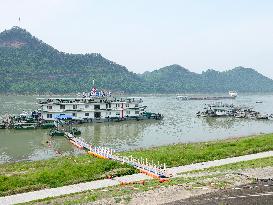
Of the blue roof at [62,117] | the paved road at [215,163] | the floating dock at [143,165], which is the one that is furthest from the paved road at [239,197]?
the blue roof at [62,117]

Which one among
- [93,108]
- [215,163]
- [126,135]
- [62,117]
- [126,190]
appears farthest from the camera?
[93,108]

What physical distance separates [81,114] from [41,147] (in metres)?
25.0

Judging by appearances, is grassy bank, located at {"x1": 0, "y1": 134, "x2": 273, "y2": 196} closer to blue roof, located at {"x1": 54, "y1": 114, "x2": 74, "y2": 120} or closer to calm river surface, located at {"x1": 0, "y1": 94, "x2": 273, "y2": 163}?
calm river surface, located at {"x1": 0, "y1": 94, "x2": 273, "y2": 163}

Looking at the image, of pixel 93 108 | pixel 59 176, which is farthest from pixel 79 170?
pixel 93 108

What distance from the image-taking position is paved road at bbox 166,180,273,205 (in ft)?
76.7

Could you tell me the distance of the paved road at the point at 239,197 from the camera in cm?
2338

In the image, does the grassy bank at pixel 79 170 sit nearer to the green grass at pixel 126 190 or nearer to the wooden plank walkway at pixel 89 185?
the wooden plank walkway at pixel 89 185

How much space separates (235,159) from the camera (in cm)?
3703

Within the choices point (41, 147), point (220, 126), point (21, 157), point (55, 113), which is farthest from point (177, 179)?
point (220, 126)

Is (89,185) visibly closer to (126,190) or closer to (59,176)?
(59,176)

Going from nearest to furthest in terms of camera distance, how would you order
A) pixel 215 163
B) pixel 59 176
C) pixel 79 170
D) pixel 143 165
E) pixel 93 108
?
pixel 59 176 → pixel 79 170 → pixel 143 165 → pixel 215 163 → pixel 93 108

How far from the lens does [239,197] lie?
24.3 meters

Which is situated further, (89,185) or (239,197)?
(89,185)

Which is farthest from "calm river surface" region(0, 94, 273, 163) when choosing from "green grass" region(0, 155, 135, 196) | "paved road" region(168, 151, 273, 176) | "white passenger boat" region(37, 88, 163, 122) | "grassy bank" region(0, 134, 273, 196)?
"paved road" region(168, 151, 273, 176)
